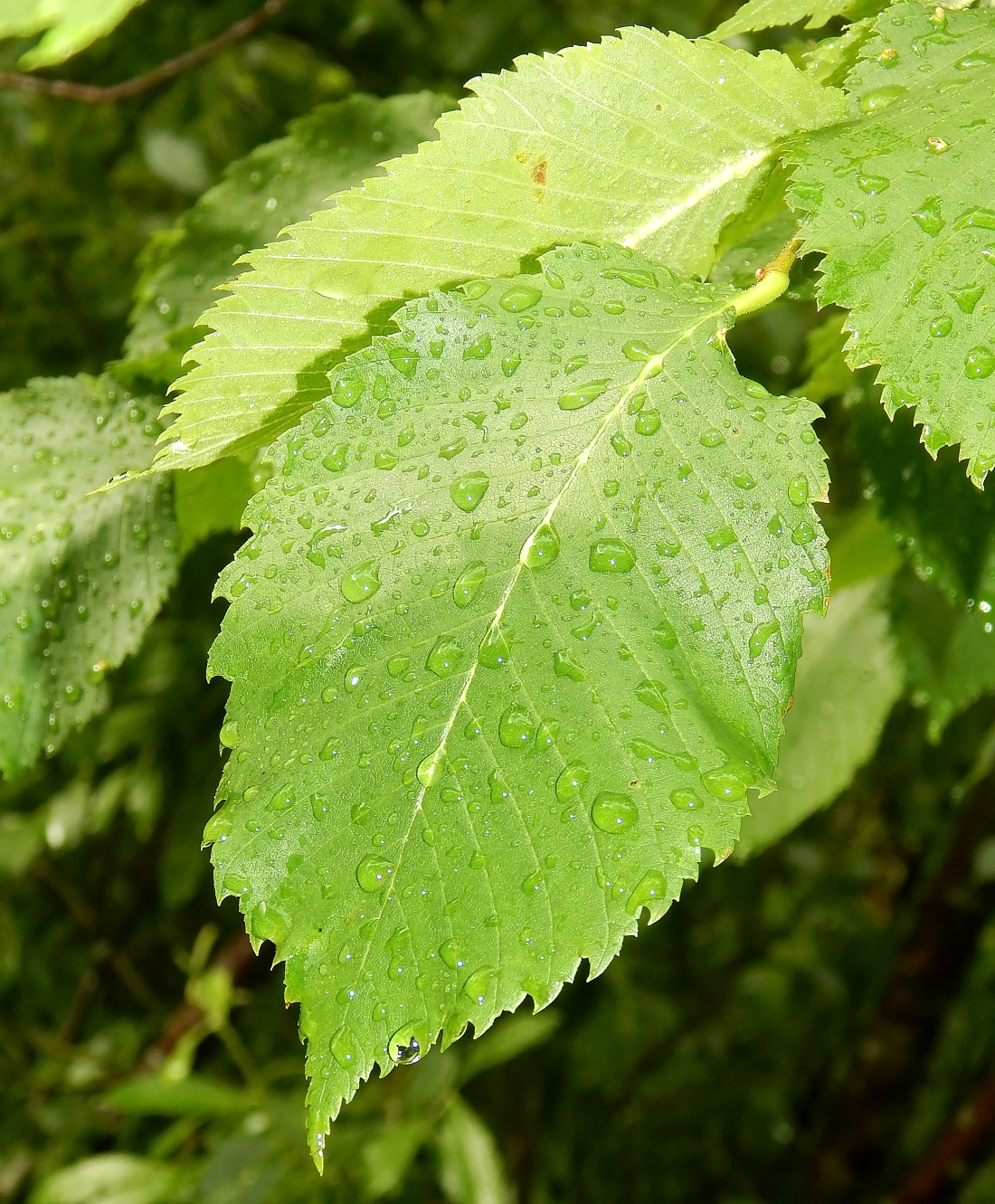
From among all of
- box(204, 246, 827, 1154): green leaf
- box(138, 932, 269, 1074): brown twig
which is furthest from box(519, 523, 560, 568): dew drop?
box(138, 932, 269, 1074): brown twig

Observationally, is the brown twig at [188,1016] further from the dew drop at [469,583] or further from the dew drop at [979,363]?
the dew drop at [979,363]

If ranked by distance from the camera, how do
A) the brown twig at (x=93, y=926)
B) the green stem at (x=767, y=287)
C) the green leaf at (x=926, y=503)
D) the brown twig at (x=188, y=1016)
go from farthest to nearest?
the brown twig at (x=93, y=926)
the brown twig at (x=188, y=1016)
the green leaf at (x=926, y=503)
the green stem at (x=767, y=287)

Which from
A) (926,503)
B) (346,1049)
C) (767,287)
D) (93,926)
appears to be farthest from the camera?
(93,926)

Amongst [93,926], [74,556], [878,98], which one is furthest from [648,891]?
[93,926]

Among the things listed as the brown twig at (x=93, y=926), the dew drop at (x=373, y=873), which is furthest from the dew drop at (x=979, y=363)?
the brown twig at (x=93, y=926)

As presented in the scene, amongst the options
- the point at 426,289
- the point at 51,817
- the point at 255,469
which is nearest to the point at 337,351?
the point at 426,289

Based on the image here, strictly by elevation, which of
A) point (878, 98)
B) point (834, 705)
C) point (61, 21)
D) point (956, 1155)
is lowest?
point (956, 1155)

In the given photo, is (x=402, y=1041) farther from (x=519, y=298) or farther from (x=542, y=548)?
(x=519, y=298)

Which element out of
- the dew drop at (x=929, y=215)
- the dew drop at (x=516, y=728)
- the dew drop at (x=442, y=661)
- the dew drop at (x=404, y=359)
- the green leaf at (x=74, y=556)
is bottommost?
the green leaf at (x=74, y=556)
